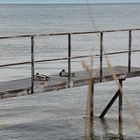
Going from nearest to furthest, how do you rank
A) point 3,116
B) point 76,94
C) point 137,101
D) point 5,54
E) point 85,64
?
point 85,64, point 3,116, point 137,101, point 76,94, point 5,54

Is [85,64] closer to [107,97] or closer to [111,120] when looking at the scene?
[111,120]

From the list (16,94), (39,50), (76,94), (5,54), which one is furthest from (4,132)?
(39,50)

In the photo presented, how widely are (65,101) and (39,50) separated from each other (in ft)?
71.5

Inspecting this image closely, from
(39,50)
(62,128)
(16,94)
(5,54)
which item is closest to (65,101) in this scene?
(62,128)

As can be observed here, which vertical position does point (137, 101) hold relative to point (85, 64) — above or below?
below

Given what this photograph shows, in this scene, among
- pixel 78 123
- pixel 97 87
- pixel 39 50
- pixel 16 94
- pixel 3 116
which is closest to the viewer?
pixel 16 94

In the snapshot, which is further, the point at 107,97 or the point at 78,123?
the point at 107,97

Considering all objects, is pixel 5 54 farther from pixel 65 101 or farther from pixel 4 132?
pixel 4 132

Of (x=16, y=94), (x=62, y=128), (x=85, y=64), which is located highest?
(x=85, y=64)

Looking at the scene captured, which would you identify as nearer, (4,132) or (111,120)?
(4,132)

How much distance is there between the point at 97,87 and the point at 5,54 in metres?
15.9

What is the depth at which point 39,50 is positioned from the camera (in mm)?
40281

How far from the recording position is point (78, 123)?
47.8 feet

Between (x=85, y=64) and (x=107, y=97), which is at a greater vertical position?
(x=85, y=64)
